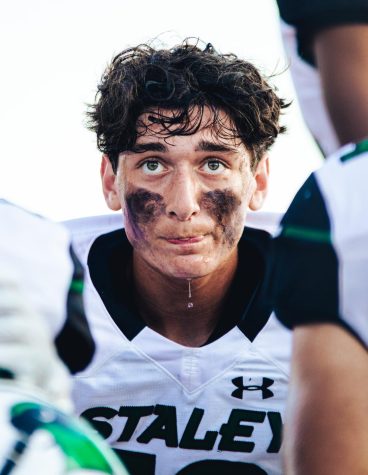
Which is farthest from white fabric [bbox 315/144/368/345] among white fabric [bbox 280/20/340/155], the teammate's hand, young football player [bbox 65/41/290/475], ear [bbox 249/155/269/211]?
ear [bbox 249/155/269/211]

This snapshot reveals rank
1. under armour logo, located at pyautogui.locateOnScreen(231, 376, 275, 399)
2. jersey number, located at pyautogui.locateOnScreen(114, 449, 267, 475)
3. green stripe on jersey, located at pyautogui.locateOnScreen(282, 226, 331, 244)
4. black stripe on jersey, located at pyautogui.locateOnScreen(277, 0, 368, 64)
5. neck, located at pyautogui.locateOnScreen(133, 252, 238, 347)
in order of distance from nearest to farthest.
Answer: green stripe on jersey, located at pyautogui.locateOnScreen(282, 226, 331, 244) → black stripe on jersey, located at pyautogui.locateOnScreen(277, 0, 368, 64) → jersey number, located at pyautogui.locateOnScreen(114, 449, 267, 475) → under armour logo, located at pyautogui.locateOnScreen(231, 376, 275, 399) → neck, located at pyautogui.locateOnScreen(133, 252, 238, 347)

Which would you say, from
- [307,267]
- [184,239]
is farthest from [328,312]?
[184,239]

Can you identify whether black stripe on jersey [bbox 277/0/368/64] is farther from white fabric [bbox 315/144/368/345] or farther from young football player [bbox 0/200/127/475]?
young football player [bbox 0/200/127/475]

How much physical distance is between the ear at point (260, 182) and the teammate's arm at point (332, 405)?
188cm

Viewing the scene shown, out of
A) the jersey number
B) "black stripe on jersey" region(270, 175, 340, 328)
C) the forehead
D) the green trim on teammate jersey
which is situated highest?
the forehead

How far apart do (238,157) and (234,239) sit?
0.29 meters

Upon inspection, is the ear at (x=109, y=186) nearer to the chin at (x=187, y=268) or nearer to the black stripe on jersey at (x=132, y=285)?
the black stripe on jersey at (x=132, y=285)

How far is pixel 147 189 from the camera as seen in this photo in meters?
2.81

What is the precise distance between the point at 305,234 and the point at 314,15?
46cm

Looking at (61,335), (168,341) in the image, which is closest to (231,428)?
(168,341)

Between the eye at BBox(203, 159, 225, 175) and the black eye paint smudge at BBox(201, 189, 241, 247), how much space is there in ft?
0.22

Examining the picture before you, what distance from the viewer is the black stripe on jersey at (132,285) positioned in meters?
2.91

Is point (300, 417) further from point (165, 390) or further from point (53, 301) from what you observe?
point (165, 390)

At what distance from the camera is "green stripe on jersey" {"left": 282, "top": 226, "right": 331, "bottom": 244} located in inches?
49.7
